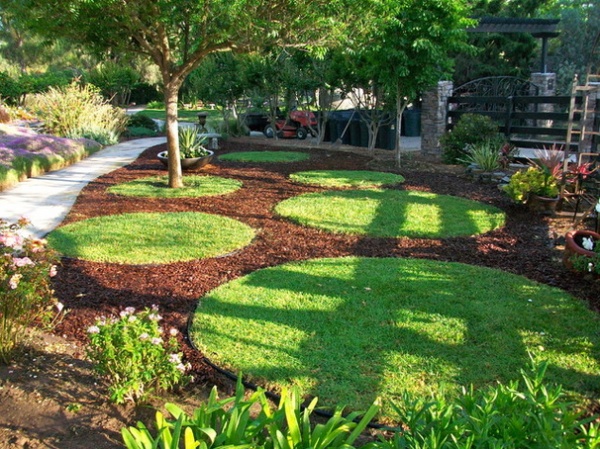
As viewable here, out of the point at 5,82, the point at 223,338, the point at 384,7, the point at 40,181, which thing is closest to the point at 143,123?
the point at 5,82

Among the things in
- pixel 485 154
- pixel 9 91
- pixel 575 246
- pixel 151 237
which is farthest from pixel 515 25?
pixel 9 91

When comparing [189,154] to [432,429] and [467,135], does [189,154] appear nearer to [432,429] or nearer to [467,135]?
[467,135]

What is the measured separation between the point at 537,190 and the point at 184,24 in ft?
18.8

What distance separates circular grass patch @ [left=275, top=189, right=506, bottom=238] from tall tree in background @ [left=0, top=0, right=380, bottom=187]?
2471mm

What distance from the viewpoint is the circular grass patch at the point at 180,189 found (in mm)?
9250

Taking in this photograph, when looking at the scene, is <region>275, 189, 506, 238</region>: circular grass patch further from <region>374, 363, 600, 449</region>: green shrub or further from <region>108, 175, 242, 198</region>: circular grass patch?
<region>374, 363, 600, 449</region>: green shrub

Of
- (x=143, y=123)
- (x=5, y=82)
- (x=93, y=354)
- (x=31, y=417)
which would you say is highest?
(x=5, y=82)

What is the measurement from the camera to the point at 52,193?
9555mm

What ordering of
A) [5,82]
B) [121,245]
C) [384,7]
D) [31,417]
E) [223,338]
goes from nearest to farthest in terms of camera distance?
[31,417] < [223,338] < [121,245] < [384,7] < [5,82]

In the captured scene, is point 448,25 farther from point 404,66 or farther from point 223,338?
point 223,338

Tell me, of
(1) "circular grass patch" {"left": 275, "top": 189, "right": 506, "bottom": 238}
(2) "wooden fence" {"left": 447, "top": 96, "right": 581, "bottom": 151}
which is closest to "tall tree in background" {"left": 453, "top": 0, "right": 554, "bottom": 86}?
(2) "wooden fence" {"left": 447, "top": 96, "right": 581, "bottom": 151}

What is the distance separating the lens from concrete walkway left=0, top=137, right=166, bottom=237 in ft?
25.6

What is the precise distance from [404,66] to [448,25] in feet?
3.67

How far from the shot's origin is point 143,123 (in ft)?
67.6
